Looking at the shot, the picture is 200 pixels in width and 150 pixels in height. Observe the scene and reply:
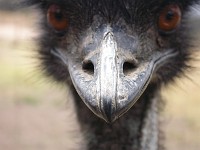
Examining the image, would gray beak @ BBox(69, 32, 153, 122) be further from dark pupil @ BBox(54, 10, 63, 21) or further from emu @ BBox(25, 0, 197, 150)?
dark pupil @ BBox(54, 10, 63, 21)

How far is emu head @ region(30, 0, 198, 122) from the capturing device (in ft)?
5.24

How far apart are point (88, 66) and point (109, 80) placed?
154 millimetres

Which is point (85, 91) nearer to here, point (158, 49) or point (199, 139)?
point (158, 49)

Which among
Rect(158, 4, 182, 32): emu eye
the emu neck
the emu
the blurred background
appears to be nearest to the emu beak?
the emu

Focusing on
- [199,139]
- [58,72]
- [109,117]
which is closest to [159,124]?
[58,72]

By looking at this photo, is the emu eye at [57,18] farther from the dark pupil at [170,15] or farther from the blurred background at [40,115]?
the blurred background at [40,115]

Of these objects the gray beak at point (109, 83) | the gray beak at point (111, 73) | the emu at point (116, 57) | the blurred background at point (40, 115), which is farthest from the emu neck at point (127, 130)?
the blurred background at point (40, 115)

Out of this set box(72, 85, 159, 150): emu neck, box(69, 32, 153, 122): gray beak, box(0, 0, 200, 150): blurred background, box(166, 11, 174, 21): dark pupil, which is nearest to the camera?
box(69, 32, 153, 122): gray beak

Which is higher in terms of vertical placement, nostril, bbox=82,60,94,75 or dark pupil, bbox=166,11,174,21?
dark pupil, bbox=166,11,174,21

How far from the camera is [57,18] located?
6.53ft

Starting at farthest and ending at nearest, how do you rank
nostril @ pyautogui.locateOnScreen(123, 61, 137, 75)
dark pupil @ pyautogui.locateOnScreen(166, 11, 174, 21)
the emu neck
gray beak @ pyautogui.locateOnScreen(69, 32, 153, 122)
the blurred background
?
1. the blurred background
2. the emu neck
3. dark pupil @ pyautogui.locateOnScreen(166, 11, 174, 21)
4. nostril @ pyautogui.locateOnScreen(123, 61, 137, 75)
5. gray beak @ pyautogui.locateOnScreen(69, 32, 153, 122)

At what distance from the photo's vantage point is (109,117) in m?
1.58

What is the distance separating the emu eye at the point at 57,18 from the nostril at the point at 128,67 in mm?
347

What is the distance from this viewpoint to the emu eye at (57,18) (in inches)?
77.3
